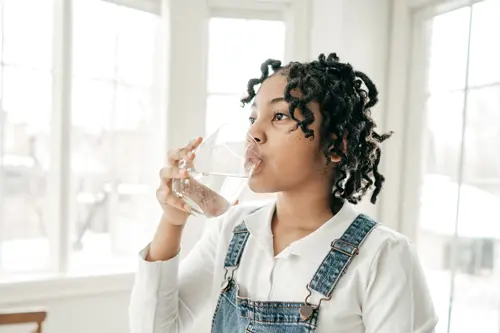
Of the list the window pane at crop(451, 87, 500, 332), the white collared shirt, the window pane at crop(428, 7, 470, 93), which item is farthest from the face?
the window pane at crop(428, 7, 470, 93)

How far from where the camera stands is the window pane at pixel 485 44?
1.42m

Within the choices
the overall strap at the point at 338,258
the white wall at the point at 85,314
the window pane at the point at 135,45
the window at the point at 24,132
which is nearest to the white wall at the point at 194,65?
the white wall at the point at 85,314

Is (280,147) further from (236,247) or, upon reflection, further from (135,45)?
(135,45)

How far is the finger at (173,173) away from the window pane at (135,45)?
4.19ft

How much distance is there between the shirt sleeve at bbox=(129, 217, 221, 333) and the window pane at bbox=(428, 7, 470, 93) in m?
1.06

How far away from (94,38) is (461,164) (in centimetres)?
143

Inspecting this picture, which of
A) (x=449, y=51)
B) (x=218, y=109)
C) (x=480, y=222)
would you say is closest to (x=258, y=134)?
(x=480, y=222)

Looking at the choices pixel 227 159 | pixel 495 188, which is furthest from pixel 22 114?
pixel 495 188

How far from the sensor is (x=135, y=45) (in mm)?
1960

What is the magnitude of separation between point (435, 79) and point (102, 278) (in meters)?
1.42

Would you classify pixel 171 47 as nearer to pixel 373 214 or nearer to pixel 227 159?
pixel 373 214

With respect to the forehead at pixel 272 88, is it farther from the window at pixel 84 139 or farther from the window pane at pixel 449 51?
the window at pixel 84 139

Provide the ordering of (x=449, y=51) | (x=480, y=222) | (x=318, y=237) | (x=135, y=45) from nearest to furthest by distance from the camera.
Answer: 1. (x=318, y=237)
2. (x=480, y=222)
3. (x=449, y=51)
4. (x=135, y=45)

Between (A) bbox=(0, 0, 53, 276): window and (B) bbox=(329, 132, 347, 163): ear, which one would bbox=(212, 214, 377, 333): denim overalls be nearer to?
(B) bbox=(329, 132, 347, 163): ear
